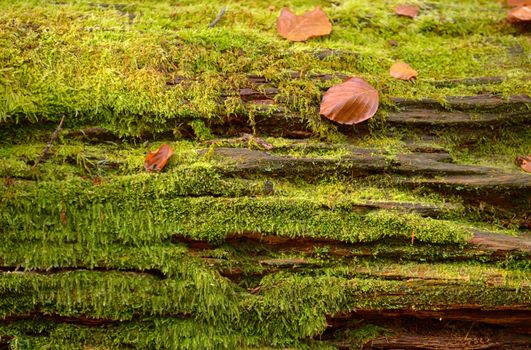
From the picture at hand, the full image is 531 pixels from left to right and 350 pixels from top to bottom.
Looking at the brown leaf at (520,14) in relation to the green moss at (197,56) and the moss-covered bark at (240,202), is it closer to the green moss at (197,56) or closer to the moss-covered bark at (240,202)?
the green moss at (197,56)

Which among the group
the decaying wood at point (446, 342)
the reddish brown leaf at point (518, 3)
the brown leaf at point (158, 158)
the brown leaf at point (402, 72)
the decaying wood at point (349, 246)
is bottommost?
the decaying wood at point (446, 342)

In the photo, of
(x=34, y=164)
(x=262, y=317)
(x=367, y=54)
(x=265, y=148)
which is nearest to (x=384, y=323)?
(x=262, y=317)

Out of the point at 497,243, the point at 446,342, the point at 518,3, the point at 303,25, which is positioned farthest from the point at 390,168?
the point at 518,3

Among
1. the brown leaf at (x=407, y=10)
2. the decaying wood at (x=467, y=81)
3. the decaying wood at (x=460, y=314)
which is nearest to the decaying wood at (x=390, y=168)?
the decaying wood at (x=467, y=81)

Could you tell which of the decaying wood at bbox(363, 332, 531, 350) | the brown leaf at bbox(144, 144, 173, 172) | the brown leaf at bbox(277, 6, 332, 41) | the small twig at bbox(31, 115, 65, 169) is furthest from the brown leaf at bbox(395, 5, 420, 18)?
the small twig at bbox(31, 115, 65, 169)

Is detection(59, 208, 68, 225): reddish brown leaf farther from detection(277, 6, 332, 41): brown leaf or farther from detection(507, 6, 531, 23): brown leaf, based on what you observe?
detection(507, 6, 531, 23): brown leaf

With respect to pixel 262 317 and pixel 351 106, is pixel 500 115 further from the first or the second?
pixel 262 317
